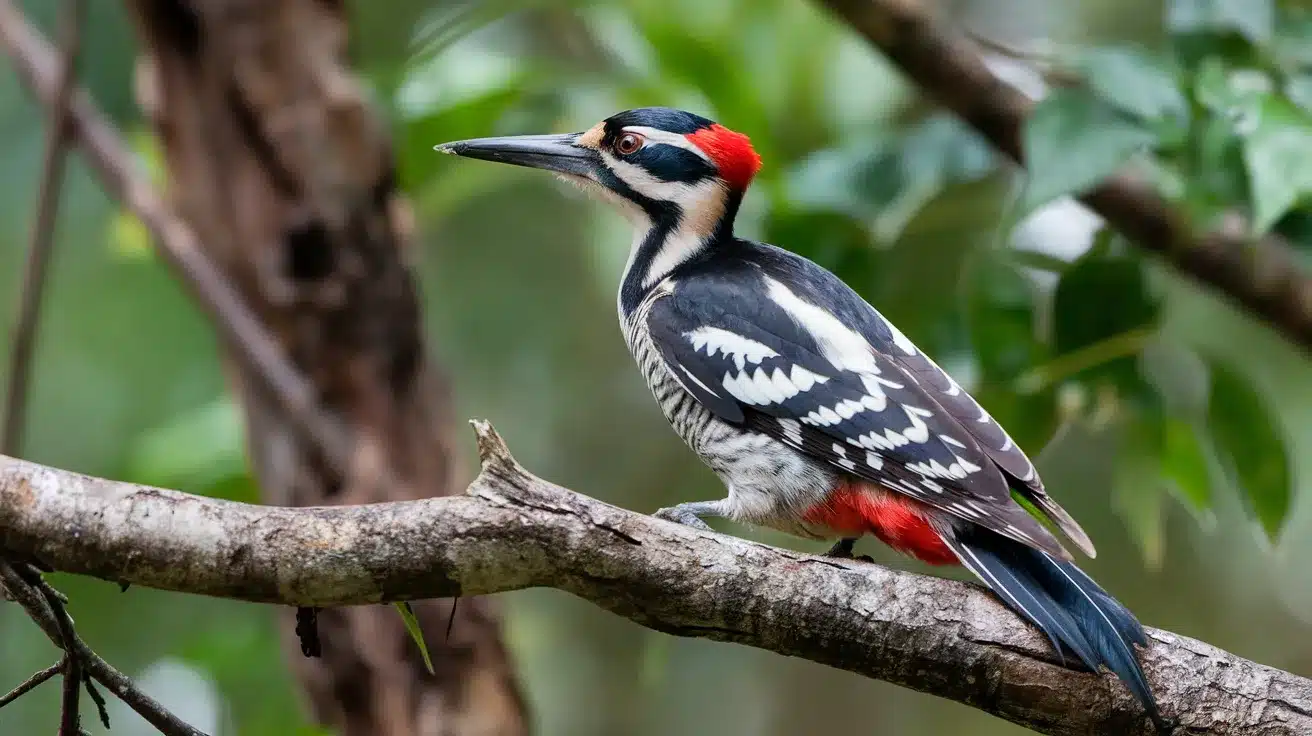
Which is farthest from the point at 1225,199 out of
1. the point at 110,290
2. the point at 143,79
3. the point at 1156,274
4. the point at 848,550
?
the point at 110,290

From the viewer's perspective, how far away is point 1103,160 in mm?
2545

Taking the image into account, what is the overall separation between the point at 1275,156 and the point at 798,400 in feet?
3.08

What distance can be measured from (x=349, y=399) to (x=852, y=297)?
1.46m

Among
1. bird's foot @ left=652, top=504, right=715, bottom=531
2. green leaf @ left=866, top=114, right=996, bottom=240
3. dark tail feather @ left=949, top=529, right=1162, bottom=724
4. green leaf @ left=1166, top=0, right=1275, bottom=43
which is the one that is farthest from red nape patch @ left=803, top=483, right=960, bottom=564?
green leaf @ left=1166, top=0, right=1275, bottom=43

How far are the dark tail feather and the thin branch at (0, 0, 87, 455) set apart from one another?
5.76ft

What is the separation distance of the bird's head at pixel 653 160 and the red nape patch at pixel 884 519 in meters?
0.81

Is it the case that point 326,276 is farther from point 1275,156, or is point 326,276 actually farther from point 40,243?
point 1275,156

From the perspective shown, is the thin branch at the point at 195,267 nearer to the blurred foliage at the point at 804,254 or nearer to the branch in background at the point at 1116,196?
the blurred foliage at the point at 804,254

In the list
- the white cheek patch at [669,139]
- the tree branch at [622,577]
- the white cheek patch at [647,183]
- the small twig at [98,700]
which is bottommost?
the small twig at [98,700]

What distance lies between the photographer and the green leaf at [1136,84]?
261cm

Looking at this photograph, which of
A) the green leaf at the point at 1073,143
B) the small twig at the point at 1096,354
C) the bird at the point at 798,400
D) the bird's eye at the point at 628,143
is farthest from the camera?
the bird's eye at the point at 628,143

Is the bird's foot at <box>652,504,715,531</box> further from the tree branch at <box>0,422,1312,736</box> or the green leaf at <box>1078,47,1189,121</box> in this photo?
the green leaf at <box>1078,47,1189,121</box>

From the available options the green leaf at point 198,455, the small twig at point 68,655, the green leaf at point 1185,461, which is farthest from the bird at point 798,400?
the green leaf at point 198,455

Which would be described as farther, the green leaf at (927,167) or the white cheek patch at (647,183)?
the green leaf at (927,167)
